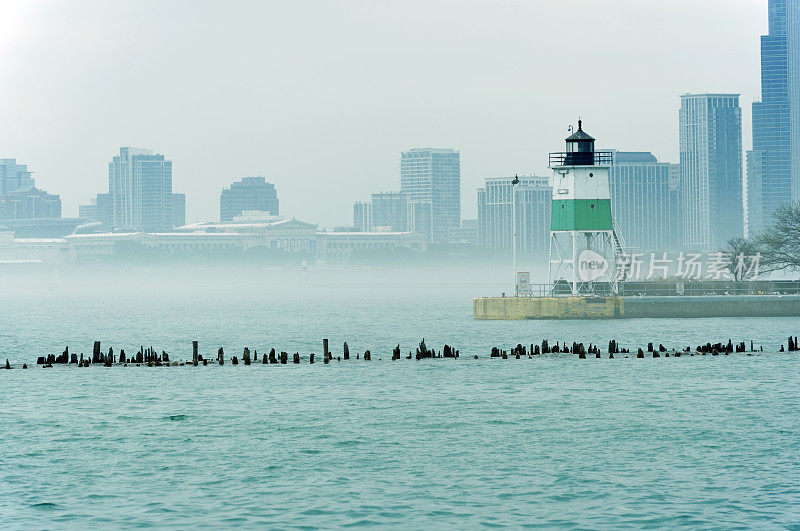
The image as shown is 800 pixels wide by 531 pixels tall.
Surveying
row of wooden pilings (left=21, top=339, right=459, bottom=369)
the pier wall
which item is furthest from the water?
the pier wall

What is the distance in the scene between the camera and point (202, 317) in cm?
12331

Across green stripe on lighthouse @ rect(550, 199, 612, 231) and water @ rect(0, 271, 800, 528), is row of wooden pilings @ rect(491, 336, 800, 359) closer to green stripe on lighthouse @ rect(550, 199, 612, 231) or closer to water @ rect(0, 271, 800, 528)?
water @ rect(0, 271, 800, 528)

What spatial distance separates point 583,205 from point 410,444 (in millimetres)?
52745

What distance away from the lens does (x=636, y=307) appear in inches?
3469

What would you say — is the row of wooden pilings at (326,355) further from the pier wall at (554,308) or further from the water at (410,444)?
the pier wall at (554,308)

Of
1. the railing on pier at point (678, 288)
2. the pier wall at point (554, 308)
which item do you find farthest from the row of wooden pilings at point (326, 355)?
the railing on pier at point (678, 288)

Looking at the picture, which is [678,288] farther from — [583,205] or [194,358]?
[194,358]

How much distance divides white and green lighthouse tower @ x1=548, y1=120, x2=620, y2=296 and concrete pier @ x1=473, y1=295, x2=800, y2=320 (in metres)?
2.65

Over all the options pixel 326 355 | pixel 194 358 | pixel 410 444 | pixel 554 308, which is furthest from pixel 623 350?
pixel 410 444

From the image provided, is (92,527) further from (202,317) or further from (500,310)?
(202,317)

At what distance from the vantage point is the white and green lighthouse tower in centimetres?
8494

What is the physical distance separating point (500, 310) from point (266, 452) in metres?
55.2

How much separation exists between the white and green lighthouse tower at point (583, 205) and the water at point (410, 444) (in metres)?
25.2

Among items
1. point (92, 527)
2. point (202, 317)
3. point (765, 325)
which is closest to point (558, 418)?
point (92, 527)
